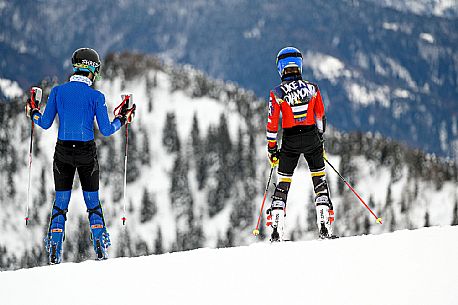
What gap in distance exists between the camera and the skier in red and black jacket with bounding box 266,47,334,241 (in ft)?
32.6

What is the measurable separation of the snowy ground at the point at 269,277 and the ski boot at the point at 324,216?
81.3 inches

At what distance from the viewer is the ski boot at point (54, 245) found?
9055mm

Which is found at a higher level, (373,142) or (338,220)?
(373,142)

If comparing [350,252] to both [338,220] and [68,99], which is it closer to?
[68,99]

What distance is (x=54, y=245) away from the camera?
908 cm

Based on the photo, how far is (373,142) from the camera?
570 feet

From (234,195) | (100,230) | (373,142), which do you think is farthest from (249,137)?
(100,230)

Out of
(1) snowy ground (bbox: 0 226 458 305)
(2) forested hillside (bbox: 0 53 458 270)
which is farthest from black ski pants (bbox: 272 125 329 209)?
(2) forested hillside (bbox: 0 53 458 270)

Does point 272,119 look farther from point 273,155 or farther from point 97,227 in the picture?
point 97,227

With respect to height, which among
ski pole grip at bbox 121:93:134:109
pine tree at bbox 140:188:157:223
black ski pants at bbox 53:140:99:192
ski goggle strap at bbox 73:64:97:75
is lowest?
black ski pants at bbox 53:140:99:192

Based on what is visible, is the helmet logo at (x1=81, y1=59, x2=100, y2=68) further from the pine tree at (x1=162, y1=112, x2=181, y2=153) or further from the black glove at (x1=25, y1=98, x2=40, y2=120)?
the pine tree at (x1=162, y1=112, x2=181, y2=153)

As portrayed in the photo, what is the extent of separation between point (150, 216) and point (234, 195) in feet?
84.6

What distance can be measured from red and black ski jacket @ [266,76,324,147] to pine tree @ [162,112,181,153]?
16354 centimetres

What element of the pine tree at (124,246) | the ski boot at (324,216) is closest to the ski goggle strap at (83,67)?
the ski boot at (324,216)
